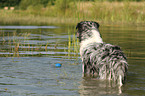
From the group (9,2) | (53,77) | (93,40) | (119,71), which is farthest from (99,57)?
(9,2)

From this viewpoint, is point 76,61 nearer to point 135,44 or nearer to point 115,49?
point 115,49

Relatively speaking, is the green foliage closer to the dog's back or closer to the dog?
the dog

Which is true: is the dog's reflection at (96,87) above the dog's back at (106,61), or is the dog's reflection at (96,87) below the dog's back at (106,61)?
below

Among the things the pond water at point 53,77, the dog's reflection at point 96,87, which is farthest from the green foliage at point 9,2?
the dog's reflection at point 96,87

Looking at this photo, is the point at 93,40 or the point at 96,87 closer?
the point at 96,87

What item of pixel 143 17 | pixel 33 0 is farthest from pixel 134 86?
pixel 33 0

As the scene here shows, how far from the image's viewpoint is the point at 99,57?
783 cm

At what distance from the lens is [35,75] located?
8.87 m

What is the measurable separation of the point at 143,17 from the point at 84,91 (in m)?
23.1

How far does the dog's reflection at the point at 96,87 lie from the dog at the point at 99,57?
0.15 meters

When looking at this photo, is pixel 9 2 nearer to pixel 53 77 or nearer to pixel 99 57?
pixel 53 77

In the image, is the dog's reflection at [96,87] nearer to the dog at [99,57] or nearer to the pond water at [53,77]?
the pond water at [53,77]

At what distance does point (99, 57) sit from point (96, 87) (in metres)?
0.78

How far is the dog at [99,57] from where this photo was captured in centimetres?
743
